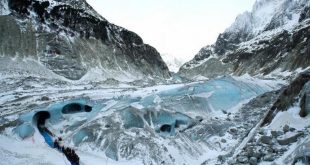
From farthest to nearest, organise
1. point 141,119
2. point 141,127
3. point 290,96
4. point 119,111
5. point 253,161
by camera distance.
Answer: point 119,111, point 141,119, point 141,127, point 290,96, point 253,161

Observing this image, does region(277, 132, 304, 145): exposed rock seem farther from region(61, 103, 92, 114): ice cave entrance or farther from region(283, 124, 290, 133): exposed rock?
region(61, 103, 92, 114): ice cave entrance

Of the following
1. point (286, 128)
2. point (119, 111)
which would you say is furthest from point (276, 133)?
point (119, 111)

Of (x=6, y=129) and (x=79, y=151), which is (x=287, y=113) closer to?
(x=79, y=151)

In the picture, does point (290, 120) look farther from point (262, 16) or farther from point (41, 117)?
point (262, 16)

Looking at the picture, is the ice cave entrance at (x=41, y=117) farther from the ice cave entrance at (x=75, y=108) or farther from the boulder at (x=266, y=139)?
the boulder at (x=266, y=139)

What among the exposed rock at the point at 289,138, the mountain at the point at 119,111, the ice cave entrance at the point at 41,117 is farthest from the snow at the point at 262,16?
the exposed rock at the point at 289,138

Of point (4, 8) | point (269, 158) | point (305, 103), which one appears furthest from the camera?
point (4, 8)
